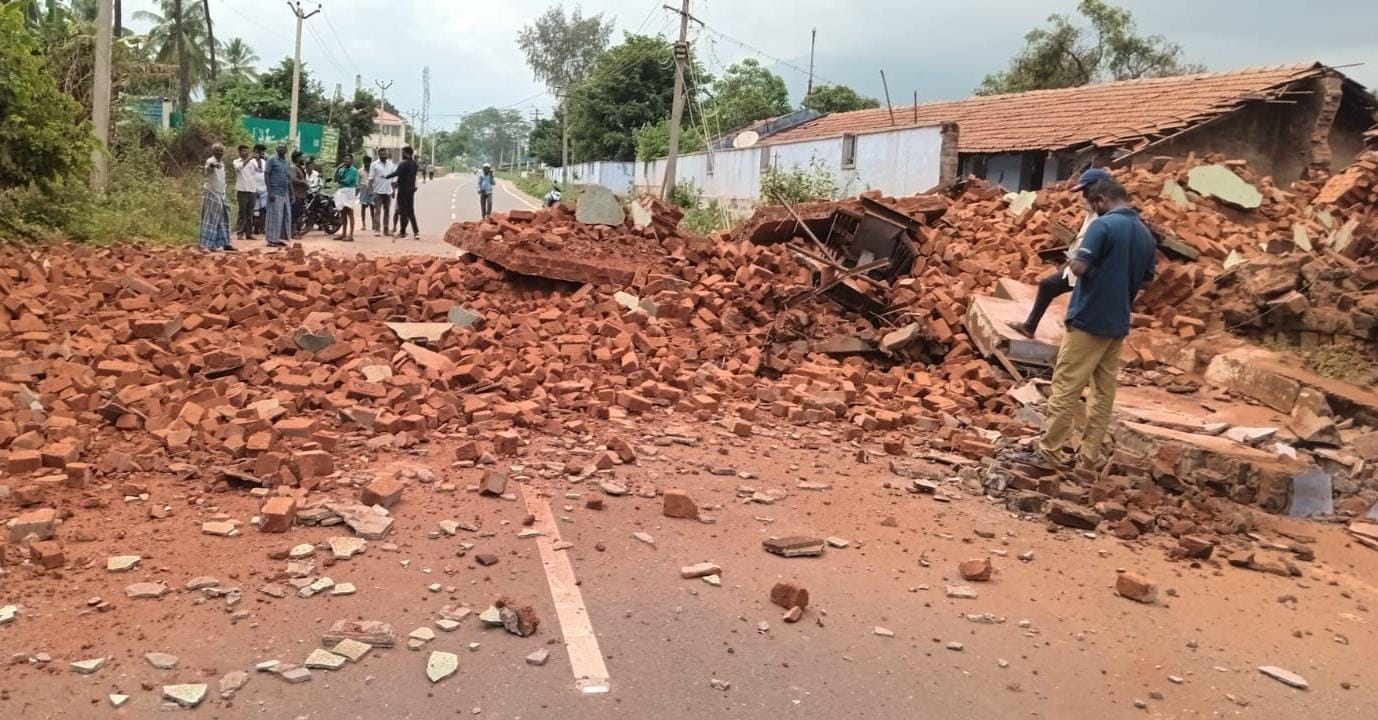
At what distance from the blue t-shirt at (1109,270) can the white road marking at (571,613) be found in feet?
10.3

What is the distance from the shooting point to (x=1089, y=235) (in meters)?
5.39

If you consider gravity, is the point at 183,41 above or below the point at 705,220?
above

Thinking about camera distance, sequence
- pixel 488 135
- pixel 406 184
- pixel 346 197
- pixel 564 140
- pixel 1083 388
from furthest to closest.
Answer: pixel 488 135, pixel 564 140, pixel 406 184, pixel 346 197, pixel 1083 388

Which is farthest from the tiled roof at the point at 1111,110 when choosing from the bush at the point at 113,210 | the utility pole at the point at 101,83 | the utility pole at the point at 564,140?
the utility pole at the point at 564,140

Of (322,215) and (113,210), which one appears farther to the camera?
(322,215)

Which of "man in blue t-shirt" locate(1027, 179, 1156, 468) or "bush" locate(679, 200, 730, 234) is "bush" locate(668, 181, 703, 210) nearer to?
"bush" locate(679, 200, 730, 234)

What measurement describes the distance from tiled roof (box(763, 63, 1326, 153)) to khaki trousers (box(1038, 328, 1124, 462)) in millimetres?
13578

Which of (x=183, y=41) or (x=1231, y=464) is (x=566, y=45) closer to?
(x=183, y=41)

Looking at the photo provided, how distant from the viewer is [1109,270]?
5.39m

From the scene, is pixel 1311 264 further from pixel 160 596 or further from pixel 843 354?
pixel 160 596

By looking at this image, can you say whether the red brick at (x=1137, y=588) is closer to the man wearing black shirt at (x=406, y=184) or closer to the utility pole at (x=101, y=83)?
the man wearing black shirt at (x=406, y=184)

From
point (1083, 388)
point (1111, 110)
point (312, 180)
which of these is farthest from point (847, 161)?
point (1083, 388)

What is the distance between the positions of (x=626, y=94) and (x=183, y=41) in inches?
749

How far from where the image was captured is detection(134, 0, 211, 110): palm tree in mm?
40844
